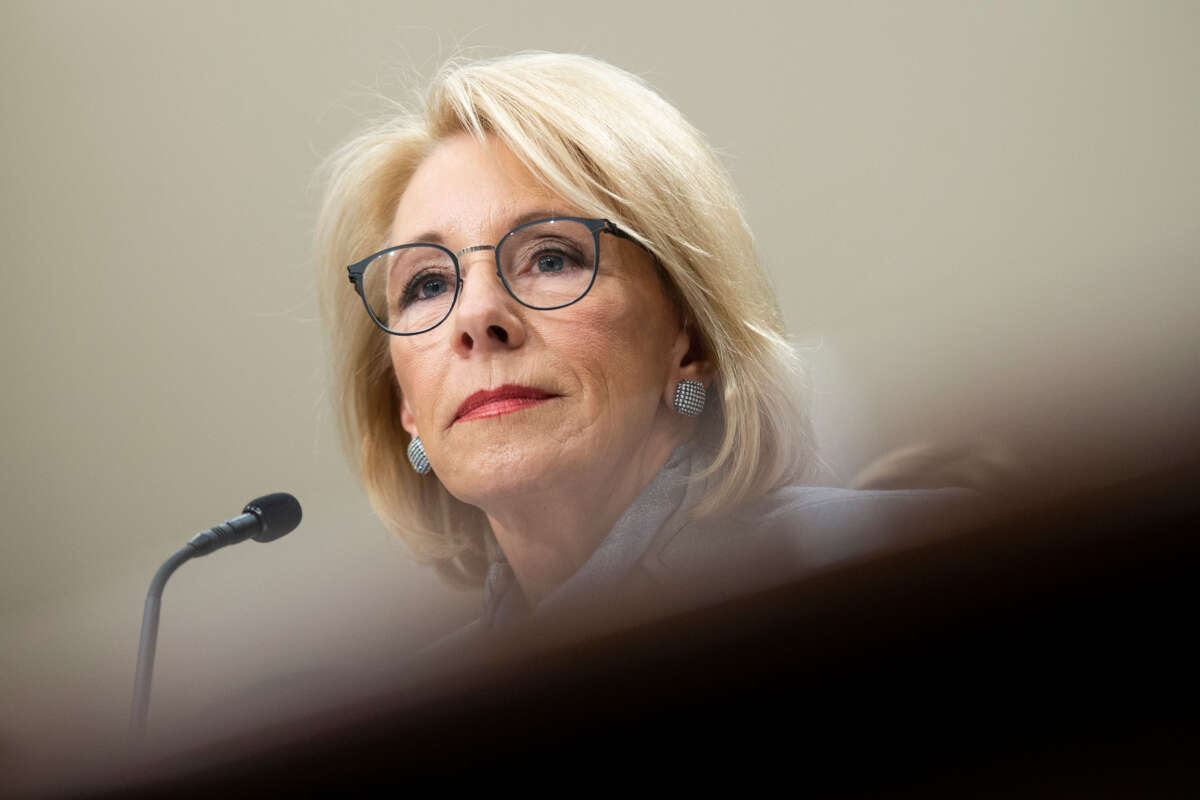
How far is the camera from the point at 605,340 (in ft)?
2.78

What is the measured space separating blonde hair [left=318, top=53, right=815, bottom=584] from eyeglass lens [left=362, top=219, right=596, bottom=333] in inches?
1.2

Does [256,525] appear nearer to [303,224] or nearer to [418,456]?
[418,456]

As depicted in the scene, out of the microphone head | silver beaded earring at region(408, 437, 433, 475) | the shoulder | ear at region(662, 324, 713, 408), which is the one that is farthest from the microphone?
the shoulder

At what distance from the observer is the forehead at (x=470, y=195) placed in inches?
33.7

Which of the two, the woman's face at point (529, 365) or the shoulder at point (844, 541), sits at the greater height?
the woman's face at point (529, 365)

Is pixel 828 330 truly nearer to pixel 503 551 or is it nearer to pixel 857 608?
pixel 503 551

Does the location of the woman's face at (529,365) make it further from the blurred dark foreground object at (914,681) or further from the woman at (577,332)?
the blurred dark foreground object at (914,681)

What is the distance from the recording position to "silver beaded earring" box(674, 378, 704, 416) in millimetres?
879

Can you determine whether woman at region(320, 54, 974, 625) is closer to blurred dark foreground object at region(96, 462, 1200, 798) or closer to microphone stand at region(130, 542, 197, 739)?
microphone stand at region(130, 542, 197, 739)

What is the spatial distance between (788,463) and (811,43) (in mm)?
377

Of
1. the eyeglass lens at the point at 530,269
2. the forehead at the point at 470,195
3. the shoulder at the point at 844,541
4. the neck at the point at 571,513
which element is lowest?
the shoulder at the point at 844,541

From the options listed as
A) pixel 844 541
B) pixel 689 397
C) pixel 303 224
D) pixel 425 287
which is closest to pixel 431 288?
pixel 425 287

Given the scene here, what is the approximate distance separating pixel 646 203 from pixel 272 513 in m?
0.40

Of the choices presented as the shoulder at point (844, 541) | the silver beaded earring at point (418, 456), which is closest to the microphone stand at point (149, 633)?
the silver beaded earring at point (418, 456)
